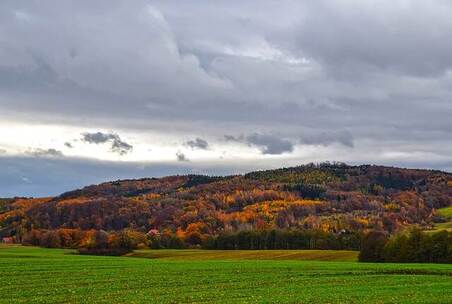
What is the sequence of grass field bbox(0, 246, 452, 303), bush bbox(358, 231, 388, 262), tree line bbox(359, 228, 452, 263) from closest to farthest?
grass field bbox(0, 246, 452, 303) → tree line bbox(359, 228, 452, 263) → bush bbox(358, 231, 388, 262)

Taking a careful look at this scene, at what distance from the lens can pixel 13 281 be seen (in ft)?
166

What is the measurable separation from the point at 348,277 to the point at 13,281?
28.8m

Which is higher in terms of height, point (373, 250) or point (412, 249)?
point (412, 249)

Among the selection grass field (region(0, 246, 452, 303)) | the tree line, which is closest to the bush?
the tree line

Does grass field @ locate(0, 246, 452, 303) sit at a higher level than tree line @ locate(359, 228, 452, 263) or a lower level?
higher

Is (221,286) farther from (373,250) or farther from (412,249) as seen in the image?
(373,250)

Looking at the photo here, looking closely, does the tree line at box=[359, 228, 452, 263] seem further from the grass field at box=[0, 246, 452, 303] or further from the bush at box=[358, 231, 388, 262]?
the grass field at box=[0, 246, 452, 303]

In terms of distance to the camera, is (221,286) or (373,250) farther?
(373,250)

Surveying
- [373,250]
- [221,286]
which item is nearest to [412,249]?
[373,250]

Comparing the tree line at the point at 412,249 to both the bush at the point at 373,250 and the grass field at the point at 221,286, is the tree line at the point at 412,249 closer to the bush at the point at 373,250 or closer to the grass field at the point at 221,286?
the bush at the point at 373,250

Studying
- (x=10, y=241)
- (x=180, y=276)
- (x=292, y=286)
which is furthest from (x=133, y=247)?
(x=292, y=286)

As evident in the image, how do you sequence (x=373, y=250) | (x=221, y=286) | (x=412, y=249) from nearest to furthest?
(x=221, y=286)
(x=412, y=249)
(x=373, y=250)

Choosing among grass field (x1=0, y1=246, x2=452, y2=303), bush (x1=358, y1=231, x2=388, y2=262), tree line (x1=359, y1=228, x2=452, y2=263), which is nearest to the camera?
grass field (x1=0, y1=246, x2=452, y2=303)

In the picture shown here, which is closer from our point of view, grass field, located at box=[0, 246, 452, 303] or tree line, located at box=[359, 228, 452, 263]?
grass field, located at box=[0, 246, 452, 303]
